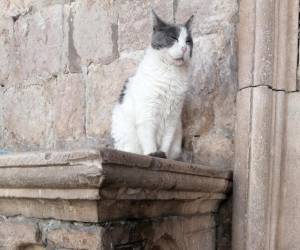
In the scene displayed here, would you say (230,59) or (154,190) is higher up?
(230,59)

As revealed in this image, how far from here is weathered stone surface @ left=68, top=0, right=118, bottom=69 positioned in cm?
232

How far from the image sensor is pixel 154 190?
1.32m

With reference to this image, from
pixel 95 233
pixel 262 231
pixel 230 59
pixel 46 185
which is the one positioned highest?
pixel 230 59

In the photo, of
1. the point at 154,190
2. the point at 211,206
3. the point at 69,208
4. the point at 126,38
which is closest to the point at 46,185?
the point at 69,208

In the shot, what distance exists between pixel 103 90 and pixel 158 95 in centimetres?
67

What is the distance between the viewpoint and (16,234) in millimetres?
1367

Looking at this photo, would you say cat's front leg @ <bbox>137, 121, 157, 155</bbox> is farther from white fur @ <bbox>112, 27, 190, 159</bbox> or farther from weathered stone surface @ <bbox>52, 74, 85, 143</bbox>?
weathered stone surface @ <bbox>52, 74, 85, 143</bbox>

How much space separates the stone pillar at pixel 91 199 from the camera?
1117 millimetres

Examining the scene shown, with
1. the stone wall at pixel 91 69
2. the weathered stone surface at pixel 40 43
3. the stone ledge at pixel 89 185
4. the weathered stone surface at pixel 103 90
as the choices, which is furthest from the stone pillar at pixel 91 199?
the weathered stone surface at pixel 40 43

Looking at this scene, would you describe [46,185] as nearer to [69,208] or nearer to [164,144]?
[69,208]

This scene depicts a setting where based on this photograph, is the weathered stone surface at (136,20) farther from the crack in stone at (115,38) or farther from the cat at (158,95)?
the cat at (158,95)

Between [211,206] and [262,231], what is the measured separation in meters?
0.22

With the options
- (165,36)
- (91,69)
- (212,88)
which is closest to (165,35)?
(165,36)

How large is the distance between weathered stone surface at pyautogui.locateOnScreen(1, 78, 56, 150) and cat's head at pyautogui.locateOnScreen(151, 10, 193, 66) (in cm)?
96
